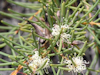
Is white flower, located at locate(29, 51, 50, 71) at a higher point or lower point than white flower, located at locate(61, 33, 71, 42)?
lower

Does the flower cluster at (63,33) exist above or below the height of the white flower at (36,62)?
above

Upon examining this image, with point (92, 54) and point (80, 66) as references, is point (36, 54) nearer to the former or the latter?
point (80, 66)

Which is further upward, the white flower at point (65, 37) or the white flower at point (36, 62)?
the white flower at point (65, 37)

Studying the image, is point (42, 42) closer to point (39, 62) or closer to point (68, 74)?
point (39, 62)

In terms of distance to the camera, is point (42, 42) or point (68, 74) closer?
point (42, 42)

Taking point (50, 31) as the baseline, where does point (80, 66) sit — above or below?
below

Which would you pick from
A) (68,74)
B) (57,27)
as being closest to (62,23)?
(57,27)

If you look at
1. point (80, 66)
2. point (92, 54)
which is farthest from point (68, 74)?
point (80, 66)

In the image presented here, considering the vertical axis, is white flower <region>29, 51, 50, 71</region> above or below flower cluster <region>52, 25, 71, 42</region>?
below

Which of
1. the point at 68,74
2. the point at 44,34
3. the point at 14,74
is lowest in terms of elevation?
the point at 68,74
